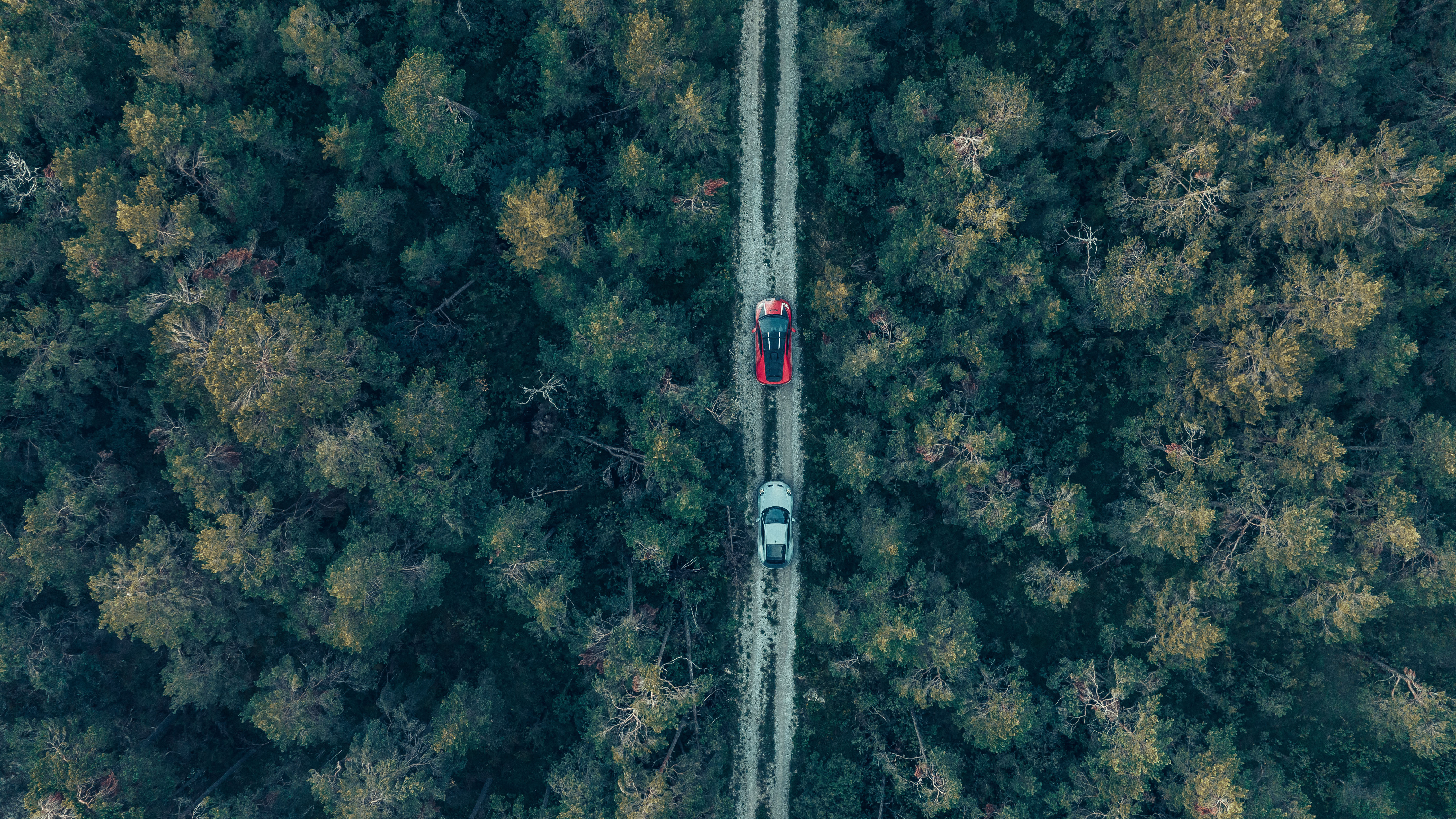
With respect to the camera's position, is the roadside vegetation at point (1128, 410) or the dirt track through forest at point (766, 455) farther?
the dirt track through forest at point (766, 455)

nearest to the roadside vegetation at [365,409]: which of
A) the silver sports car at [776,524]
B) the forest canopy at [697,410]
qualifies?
the forest canopy at [697,410]

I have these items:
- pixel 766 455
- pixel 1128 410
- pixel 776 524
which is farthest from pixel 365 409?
pixel 1128 410

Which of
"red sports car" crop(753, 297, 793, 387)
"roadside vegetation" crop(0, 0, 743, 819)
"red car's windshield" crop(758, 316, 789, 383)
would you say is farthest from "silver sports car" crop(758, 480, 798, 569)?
"red car's windshield" crop(758, 316, 789, 383)

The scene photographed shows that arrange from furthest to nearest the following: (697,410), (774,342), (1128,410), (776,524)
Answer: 1. (1128,410)
2. (774,342)
3. (776,524)
4. (697,410)

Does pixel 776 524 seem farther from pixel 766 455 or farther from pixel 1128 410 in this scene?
pixel 1128 410

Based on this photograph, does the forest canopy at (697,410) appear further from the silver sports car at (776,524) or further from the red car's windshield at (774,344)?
the red car's windshield at (774,344)

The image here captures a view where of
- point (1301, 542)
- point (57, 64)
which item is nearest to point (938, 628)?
point (1301, 542)
